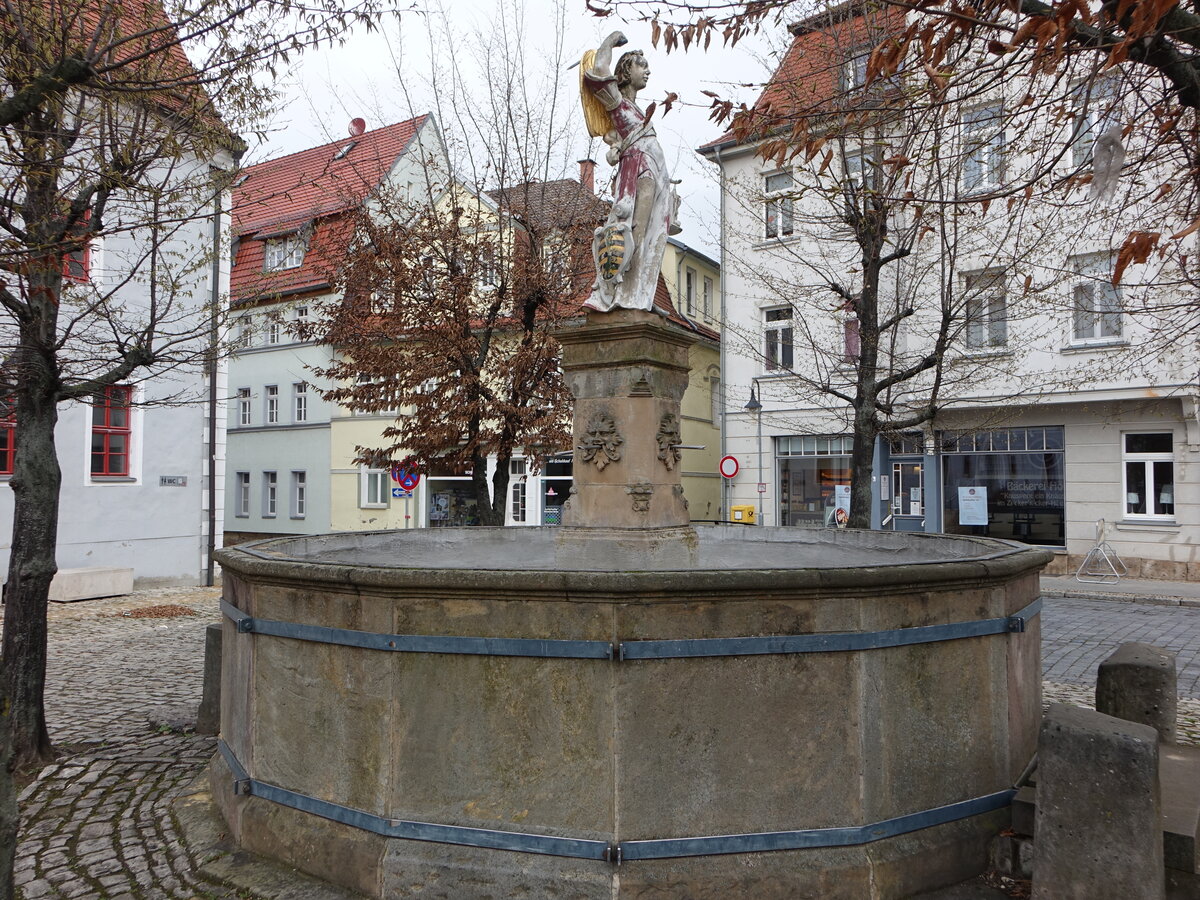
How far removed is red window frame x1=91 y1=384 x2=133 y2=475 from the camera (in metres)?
17.5

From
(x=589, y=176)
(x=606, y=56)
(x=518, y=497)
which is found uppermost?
(x=589, y=176)

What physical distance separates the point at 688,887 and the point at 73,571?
15.5 m

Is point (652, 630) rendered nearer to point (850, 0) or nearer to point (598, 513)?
point (598, 513)

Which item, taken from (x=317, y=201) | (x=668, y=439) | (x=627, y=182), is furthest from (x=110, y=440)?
(x=668, y=439)

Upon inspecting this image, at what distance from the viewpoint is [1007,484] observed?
65.0 ft

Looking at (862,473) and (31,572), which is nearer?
(31,572)

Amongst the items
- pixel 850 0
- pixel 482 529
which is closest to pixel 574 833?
pixel 482 529

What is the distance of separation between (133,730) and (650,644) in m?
5.01

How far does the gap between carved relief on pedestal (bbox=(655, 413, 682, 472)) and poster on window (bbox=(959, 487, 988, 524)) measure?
16.0 meters

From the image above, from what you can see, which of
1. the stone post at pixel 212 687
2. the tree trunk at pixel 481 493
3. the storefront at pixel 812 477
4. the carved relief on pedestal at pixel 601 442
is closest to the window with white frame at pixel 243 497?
the storefront at pixel 812 477

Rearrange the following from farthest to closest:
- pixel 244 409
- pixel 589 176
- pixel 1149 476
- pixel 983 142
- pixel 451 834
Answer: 1. pixel 244 409
2. pixel 1149 476
3. pixel 589 176
4. pixel 983 142
5. pixel 451 834

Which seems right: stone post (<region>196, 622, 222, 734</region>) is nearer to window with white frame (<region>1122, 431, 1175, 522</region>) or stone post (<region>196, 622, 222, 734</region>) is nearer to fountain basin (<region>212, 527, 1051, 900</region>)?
fountain basin (<region>212, 527, 1051, 900</region>)

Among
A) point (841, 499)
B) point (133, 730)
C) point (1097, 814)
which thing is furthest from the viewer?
point (841, 499)

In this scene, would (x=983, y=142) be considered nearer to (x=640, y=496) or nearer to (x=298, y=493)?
(x=640, y=496)
